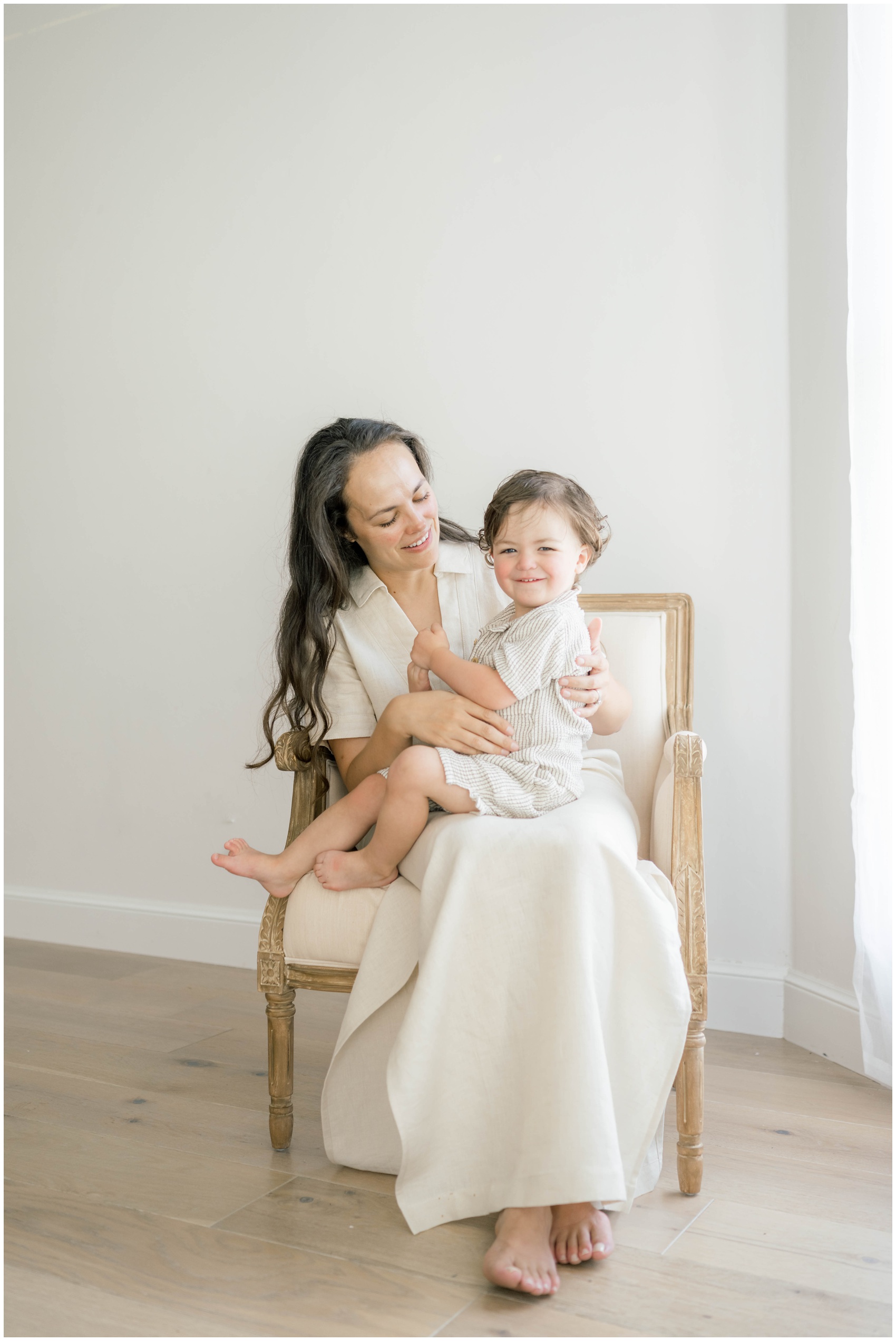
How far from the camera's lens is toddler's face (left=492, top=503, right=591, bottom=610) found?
5.19 ft

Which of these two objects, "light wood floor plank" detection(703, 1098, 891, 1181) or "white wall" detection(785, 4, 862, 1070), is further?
"white wall" detection(785, 4, 862, 1070)

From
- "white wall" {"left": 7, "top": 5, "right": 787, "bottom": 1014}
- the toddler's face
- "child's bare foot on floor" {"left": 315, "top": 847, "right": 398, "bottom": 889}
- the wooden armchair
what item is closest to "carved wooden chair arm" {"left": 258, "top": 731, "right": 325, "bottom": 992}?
the wooden armchair

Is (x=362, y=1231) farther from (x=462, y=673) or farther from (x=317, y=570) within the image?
(x=317, y=570)

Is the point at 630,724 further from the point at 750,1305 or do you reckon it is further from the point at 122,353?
the point at 122,353

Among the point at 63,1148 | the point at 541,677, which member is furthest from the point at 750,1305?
the point at 63,1148

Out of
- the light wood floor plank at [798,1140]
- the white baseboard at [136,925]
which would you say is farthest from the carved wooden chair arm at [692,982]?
the white baseboard at [136,925]

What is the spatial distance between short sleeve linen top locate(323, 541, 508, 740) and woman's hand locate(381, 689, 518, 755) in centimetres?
19

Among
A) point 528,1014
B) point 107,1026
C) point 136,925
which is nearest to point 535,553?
point 528,1014

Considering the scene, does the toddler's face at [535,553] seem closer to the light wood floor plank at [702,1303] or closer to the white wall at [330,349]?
the white wall at [330,349]

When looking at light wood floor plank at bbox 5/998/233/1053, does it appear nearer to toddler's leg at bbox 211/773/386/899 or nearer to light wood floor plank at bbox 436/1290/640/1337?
toddler's leg at bbox 211/773/386/899

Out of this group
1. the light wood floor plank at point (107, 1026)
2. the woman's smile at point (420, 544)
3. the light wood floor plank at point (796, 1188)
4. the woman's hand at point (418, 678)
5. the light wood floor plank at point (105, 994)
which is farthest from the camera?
the light wood floor plank at point (105, 994)

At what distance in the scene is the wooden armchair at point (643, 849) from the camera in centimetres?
152

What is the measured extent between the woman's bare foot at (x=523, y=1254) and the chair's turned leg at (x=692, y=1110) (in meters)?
0.27

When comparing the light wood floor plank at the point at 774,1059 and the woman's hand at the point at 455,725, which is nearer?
the woman's hand at the point at 455,725
